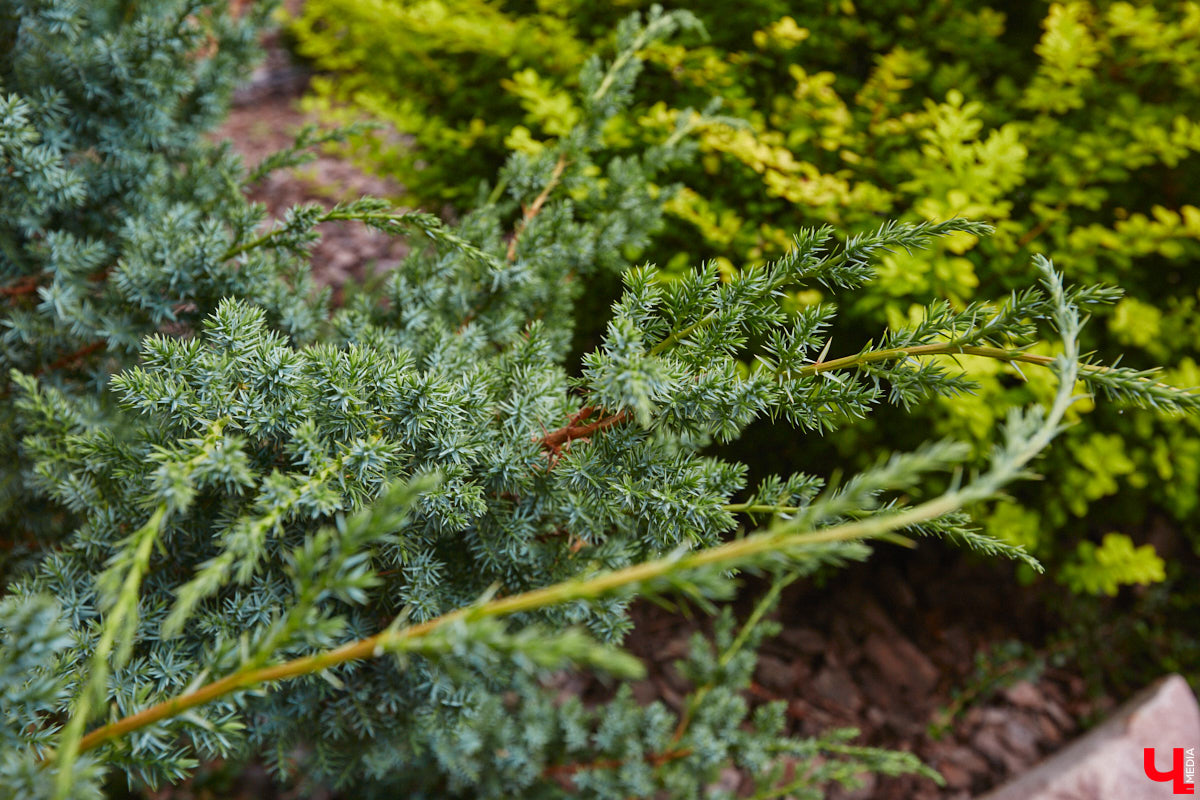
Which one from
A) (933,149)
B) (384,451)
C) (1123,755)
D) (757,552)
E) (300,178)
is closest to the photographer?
(757,552)

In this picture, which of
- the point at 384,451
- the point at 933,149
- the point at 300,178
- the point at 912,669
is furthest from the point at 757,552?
the point at 300,178

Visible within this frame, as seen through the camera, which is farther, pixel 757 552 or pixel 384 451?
pixel 384 451

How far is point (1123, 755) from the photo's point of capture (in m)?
1.81

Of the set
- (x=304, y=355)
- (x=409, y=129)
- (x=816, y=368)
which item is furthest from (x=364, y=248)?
(x=816, y=368)

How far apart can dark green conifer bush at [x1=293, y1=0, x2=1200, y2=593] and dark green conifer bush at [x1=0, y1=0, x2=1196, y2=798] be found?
319mm

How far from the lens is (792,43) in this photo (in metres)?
1.76

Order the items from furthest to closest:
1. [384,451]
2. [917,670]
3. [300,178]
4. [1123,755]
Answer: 1. [300,178]
2. [917,670]
3. [1123,755]
4. [384,451]

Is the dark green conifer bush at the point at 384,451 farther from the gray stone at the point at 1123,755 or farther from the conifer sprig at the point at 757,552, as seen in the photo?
the gray stone at the point at 1123,755

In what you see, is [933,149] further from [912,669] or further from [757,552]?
[912,669]

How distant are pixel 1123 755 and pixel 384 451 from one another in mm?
1989

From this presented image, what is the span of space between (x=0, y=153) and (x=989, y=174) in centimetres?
175

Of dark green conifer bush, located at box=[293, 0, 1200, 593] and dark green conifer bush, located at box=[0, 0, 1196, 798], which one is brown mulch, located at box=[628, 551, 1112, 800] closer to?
dark green conifer bush, located at box=[293, 0, 1200, 593]

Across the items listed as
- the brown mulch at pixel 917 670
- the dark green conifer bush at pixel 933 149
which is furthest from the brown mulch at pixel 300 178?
the brown mulch at pixel 917 670

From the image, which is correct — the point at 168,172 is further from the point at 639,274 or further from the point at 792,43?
the point at 792,43
